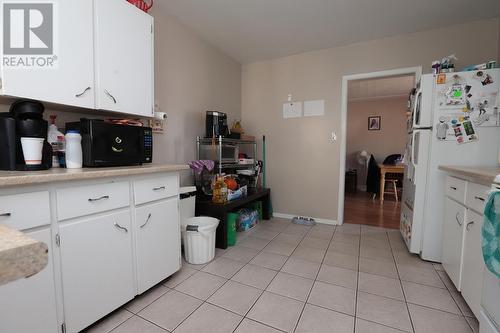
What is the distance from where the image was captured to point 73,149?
1355mm

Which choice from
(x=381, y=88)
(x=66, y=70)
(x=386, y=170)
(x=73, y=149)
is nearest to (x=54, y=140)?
(x=73, y=149)

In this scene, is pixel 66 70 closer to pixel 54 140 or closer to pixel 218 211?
pixel 54 140

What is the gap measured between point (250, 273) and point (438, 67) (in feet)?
7.91

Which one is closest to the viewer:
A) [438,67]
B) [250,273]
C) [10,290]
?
[10,290]

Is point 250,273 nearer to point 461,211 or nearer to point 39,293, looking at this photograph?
point 39,293

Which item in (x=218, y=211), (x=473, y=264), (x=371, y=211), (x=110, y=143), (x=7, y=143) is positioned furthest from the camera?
(x=371, y=211)

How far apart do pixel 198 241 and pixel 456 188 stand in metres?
1.99

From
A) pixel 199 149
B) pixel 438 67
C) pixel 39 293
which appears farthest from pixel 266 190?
pixel 39 293

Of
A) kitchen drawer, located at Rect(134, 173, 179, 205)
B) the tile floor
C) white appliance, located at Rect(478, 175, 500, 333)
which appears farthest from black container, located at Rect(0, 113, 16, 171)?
white appliance, located at Rect(478, 175, 500, 333)

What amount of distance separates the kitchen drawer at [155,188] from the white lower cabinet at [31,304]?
0.48 metres

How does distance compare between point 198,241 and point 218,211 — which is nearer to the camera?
point 198,241

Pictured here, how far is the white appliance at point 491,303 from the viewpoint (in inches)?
40.1

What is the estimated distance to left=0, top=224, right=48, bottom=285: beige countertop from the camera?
295 mm

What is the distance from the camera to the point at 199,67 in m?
2.74
